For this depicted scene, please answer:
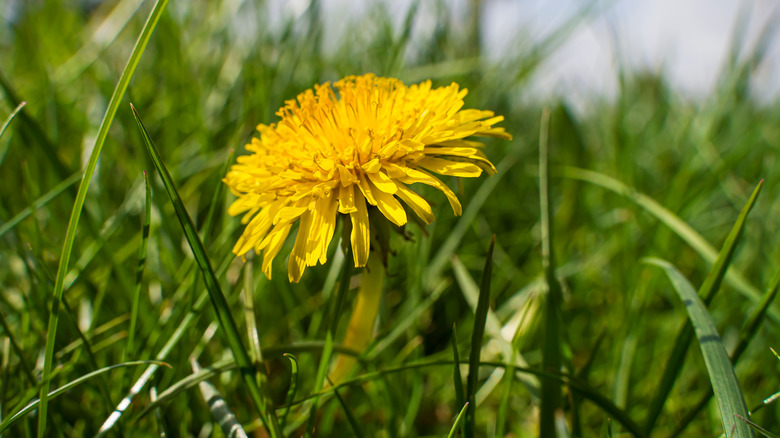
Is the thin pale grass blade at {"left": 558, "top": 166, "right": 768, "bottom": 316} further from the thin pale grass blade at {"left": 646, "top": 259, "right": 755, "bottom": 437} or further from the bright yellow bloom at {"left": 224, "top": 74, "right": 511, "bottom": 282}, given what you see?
the bright yellow bloom at {"left": 224, "top": 74, "right": 511, "bottom": 282}

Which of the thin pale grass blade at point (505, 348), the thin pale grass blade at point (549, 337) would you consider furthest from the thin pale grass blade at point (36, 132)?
the thin pale grass blade at point (549, 337)

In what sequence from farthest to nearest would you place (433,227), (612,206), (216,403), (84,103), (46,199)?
(84,103)
(612,206)
(433,227)
(46,199)
(216,403)

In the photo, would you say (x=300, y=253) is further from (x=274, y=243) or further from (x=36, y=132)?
(x=36, y=132)

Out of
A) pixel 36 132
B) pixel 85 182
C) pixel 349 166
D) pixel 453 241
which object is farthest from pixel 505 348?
pixel 36 132

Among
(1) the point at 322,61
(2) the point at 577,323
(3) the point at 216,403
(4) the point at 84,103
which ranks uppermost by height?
(1) the point at 322,61

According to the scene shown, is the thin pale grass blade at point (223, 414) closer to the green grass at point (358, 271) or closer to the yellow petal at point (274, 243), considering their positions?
the green grass at point (358, 271)

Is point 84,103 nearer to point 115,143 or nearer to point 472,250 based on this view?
point 115,143

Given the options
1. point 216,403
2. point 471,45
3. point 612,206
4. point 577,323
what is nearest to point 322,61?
point 471,45
